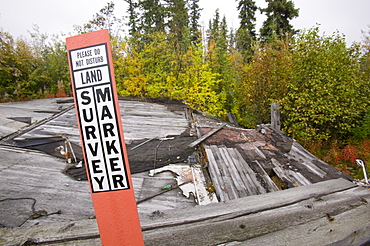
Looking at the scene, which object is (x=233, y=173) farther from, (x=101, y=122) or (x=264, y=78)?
(x=264, y=78)

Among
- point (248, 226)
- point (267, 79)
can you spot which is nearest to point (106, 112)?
point (248, 226)

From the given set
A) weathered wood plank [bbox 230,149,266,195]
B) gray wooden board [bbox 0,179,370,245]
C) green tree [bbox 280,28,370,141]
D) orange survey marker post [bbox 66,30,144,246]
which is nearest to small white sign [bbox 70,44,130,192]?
orange survey marker post [bbox 66,30,144,246]

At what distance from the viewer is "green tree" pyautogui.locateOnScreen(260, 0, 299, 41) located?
1933 cm

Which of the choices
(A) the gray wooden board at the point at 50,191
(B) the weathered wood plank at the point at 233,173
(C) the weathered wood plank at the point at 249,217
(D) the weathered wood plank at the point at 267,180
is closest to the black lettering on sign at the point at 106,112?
(C) the weathered wood plank at the point at 249,217

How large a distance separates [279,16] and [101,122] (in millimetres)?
24123

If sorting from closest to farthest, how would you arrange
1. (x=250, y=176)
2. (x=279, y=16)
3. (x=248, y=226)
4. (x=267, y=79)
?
(x=248, y=226)
(x=250, y=176)
(x=267, y=79)
(x=279, y=16)

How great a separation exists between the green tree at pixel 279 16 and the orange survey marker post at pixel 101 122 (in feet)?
70.8

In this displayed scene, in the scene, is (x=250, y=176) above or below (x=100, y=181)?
below

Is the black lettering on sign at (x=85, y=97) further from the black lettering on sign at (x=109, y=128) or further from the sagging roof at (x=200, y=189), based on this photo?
the sagging roof at (x=200, y=189)

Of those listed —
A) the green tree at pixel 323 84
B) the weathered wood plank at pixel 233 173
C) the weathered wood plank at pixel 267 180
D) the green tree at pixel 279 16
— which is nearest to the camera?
the weathered wood plank at pixel 233 173

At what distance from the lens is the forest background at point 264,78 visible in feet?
25.0

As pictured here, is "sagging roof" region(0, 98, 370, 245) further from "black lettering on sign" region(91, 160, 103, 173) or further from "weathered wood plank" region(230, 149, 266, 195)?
"black lettering on sign" region(91, 160, 103, 173)

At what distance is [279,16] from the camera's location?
64.7ft

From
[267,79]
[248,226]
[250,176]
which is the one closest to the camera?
[248,226]
